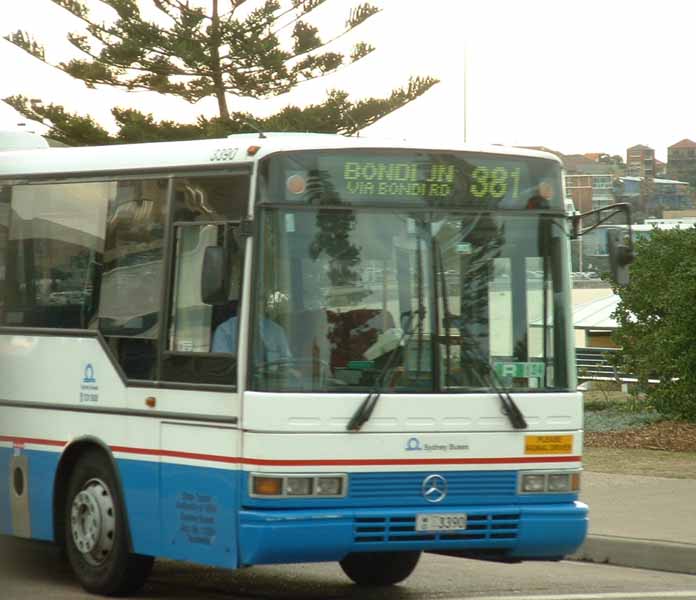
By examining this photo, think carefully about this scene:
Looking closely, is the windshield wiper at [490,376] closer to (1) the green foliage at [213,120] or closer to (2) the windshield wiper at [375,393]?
(2) the windshield wiper at [375,393]

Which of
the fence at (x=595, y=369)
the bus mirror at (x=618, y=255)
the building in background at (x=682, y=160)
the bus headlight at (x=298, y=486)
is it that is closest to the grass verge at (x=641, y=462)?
the bus mirror at (x=618, y=255)

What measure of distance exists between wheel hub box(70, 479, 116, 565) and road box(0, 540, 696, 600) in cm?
28

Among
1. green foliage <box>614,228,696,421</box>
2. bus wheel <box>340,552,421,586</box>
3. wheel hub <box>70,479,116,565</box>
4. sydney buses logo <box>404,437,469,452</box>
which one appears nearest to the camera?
sydney buses logo <box>404,437,469,452</box>

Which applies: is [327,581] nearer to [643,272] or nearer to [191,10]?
[643,272]

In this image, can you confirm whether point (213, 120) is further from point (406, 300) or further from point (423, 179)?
point (406, 300)

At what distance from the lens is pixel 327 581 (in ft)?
37.4

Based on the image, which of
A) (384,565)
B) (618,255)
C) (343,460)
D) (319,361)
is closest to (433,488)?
(343,460)

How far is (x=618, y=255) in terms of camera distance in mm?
10531

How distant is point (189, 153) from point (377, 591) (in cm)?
304

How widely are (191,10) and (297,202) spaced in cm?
3062

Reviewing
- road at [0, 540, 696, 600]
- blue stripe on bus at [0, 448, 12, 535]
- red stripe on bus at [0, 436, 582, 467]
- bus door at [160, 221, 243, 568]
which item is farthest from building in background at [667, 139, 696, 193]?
bus door at [160, 221, 243, 568]

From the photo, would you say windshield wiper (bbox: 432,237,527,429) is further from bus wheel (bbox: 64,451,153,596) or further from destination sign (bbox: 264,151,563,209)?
bus wheel (bbox: 64,451,153,596)

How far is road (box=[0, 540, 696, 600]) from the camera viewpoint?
10.6 m

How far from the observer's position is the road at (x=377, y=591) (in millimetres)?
10586
